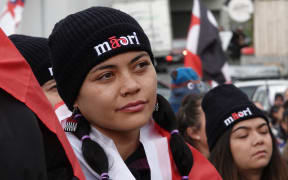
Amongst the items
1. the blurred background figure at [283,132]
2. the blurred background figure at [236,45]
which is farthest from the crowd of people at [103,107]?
the blurred background figure at [236,45]

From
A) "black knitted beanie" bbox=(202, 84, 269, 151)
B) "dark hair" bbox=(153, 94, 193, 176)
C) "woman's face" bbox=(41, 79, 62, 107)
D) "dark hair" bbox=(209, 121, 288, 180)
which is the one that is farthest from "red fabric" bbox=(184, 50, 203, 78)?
"dark hair" bbox=(153, 94, 193, 176)

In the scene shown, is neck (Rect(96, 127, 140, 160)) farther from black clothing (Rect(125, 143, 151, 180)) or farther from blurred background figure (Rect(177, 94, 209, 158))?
blurred background figure (Rect(177, 94, 209, 158))

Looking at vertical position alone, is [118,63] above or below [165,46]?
above

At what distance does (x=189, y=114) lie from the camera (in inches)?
156

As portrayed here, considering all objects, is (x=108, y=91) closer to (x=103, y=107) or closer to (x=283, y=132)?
(x=103, y=107)

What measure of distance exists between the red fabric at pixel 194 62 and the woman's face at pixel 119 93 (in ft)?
15.5

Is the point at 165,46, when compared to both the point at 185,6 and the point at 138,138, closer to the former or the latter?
the point at 138,138

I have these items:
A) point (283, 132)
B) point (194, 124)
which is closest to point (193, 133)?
point (194, 124)

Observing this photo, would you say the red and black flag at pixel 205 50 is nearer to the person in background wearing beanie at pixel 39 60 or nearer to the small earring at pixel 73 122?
the person in background wearing beanie at pixel 39 60

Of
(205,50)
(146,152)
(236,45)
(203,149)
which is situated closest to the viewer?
(146,152)

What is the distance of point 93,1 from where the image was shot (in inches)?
241

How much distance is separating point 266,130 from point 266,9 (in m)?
17.7

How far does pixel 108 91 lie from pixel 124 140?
254mm

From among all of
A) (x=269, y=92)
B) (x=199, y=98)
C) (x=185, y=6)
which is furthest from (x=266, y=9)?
(x=199, y=98)
